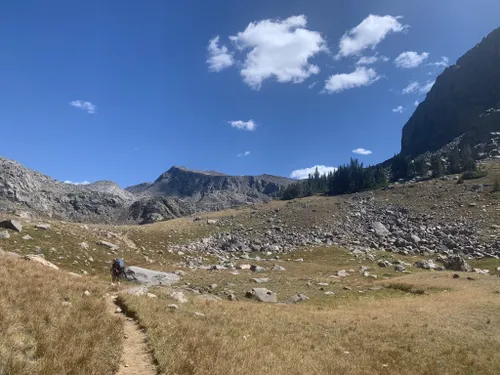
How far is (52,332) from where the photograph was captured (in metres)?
9.70

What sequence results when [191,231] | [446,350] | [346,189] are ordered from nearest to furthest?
[446,350] < [191,231] < [346,189]

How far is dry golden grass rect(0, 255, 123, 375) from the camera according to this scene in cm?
785

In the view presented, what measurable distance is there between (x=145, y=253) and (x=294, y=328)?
34.3 m

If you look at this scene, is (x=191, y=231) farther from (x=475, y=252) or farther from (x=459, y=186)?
(x=459, y=186)

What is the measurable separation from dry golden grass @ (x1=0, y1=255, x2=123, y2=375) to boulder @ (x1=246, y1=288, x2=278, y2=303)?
55.2 feet

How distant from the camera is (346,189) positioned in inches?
5571

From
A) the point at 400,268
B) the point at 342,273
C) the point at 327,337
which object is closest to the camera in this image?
the point at 327,337

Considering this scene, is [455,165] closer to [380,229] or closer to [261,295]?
[380,229]

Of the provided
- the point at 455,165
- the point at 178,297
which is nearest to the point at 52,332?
the point at 178,297

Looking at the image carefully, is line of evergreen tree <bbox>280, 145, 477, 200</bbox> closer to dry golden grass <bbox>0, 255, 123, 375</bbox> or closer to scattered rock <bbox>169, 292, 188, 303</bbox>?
scattered rock <bbox>169, 292, 188, 303</bbox>

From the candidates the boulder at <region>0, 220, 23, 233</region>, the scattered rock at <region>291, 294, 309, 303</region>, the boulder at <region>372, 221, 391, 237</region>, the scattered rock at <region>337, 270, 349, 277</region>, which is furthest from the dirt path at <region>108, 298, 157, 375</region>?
the boulder at <region>372, 221, 391, 237</region>

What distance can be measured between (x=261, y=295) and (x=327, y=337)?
1176cm

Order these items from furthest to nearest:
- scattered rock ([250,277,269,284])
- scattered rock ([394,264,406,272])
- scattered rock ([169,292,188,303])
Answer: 1. scattered rock ([394,264,406,272])
2. scattered rock ([250,277,269,284])
3. scattered rock ([169,292,188,303])

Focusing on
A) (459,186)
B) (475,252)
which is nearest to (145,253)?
(475,252)
